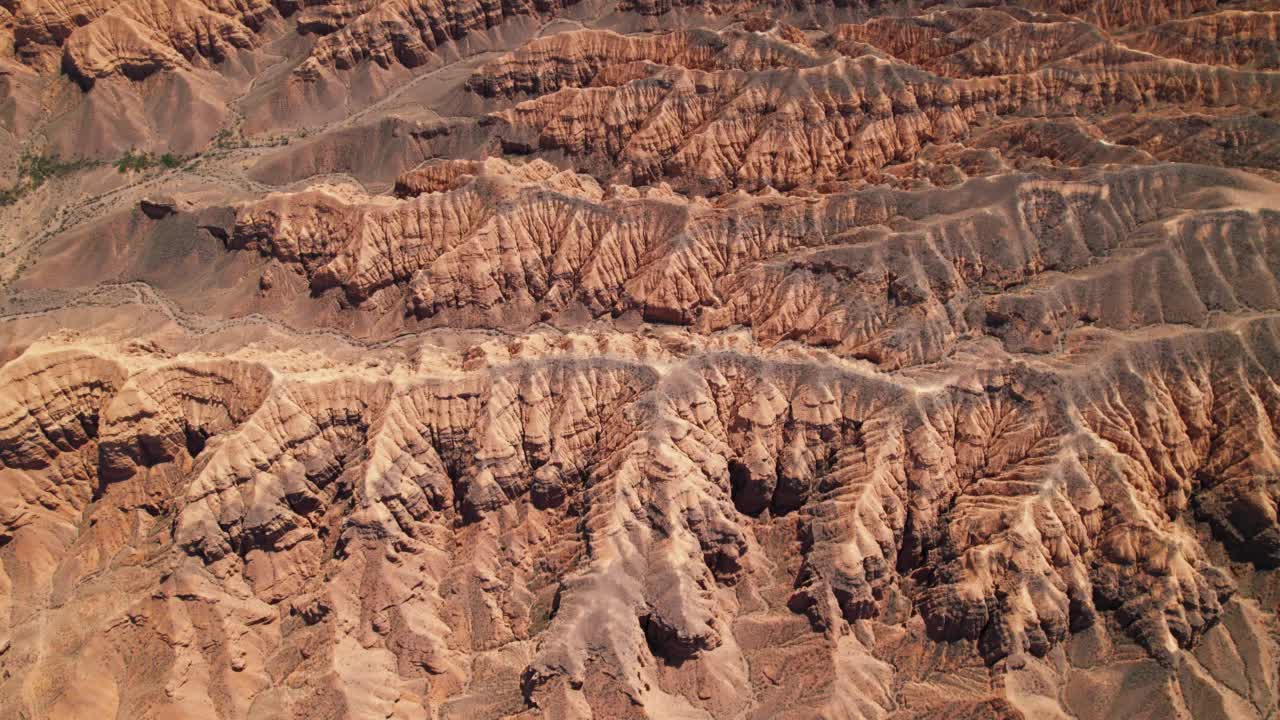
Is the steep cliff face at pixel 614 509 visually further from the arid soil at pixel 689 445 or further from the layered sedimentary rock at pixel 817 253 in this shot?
the layered sedimentary rock at pixel 817 253

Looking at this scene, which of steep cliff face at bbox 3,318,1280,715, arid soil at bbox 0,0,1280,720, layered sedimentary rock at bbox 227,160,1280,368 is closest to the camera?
arid soil at bbox 0,0,1280,720

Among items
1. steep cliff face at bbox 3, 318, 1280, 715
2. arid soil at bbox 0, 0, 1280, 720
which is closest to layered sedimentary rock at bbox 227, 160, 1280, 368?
arid soil at bbox 0, 0, 1280, 720

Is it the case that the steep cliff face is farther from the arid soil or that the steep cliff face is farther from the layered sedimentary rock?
the layered sedimentary rock

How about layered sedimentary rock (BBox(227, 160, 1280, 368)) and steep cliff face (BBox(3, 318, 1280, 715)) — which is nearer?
steep cliff face (BBox(3, 318, 1280, 715))

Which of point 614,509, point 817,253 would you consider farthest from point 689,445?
point 817,253

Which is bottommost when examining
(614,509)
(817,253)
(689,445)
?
(614,509)

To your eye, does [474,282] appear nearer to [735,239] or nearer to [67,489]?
[735,239]

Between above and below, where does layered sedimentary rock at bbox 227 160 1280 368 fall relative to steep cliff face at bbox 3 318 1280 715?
above

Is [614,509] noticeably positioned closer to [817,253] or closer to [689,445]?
[689,445]

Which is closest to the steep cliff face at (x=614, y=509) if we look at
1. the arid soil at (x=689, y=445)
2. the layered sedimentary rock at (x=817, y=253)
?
the arid soil at (x=689, y=445)
